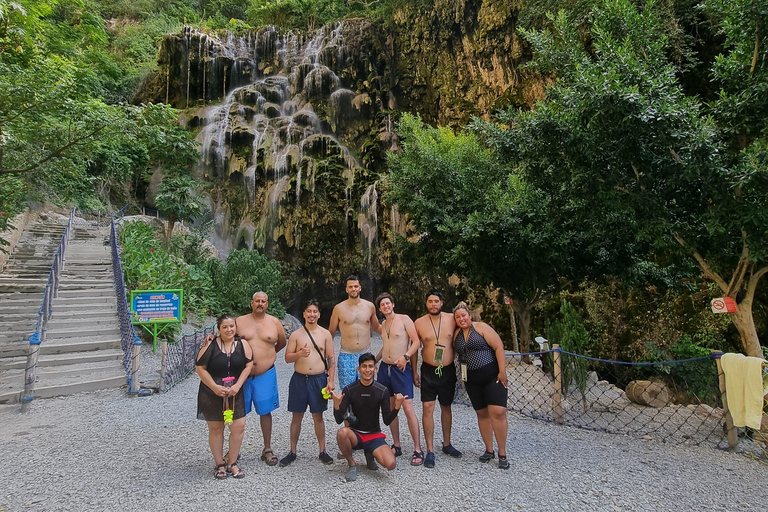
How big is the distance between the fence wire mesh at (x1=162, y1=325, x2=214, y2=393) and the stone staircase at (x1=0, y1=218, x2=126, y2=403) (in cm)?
77

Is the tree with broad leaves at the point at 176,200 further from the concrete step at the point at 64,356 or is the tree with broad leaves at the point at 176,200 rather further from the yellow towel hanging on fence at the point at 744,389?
the yellow towel hanging on fence at the point at 744,389

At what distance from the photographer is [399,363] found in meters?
3.81

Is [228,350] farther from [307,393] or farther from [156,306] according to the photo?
[156,306]

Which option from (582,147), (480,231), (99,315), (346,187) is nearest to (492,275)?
(480,231)

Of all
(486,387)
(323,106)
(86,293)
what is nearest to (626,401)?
(486,387)

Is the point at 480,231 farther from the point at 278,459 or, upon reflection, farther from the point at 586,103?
the point at 278,459

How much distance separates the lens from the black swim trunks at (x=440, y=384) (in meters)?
3.94

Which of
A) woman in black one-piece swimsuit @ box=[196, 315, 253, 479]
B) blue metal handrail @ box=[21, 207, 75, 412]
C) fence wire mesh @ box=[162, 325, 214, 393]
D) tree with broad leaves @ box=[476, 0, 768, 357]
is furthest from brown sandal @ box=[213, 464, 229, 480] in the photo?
tree with broad leaves @ box=[476, 0, 768, 357]

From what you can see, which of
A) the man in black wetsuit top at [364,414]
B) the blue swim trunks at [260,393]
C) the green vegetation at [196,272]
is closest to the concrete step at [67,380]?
the green vegetation at [196,272]

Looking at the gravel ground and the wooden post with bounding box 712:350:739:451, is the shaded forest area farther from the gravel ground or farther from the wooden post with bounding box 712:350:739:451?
the gravel ground

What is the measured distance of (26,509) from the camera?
3.16 m

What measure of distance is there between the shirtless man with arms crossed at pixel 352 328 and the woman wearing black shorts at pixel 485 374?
0.85m

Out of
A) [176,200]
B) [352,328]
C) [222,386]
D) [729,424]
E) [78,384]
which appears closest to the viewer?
[222,386]

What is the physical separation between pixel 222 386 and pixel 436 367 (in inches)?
76.5
